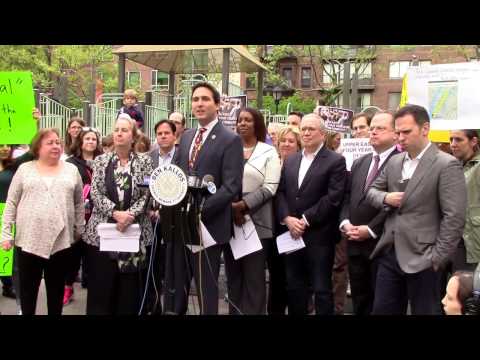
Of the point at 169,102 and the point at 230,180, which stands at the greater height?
the point at 169,102

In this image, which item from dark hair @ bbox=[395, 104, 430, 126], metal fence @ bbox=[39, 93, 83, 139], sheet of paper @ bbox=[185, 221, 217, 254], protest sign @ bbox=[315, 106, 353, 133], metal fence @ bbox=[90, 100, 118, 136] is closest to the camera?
dark hair @ bbox=[395, 104, 430, 126]

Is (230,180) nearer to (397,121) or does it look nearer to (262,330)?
(397,121)

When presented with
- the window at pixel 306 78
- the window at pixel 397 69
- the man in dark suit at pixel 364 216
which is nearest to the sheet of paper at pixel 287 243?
the man in dark suit at pixel 364 216

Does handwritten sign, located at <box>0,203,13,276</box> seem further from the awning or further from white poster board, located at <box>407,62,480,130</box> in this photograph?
the awning

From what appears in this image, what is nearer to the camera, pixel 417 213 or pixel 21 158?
pixel 417 213

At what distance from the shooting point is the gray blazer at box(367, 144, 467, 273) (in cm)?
395

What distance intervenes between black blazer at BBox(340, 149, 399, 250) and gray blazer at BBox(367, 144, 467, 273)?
1.74 ft

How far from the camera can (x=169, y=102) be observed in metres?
15.6

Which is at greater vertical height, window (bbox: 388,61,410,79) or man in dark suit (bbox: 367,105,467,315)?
window (bbox: 388,61,410,79)

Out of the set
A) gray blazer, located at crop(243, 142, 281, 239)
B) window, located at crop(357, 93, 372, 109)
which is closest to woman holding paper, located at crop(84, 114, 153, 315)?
gray blazer, located at crop(243, 142, 281, 239)
